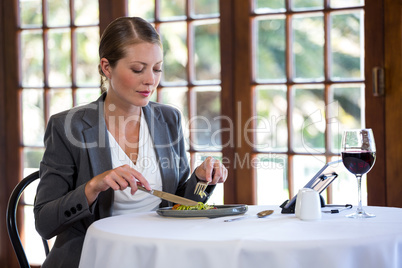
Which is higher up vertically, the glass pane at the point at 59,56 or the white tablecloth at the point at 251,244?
the glass pane at the point at 59,56

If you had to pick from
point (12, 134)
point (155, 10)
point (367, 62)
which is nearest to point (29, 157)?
point (12, 134)

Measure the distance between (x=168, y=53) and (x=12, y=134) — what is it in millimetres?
1157

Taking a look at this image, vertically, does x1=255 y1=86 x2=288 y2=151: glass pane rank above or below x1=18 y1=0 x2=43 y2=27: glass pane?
below

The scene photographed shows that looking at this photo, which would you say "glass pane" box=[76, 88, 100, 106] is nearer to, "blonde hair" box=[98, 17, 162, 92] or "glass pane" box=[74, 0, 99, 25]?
"glass pane" box=[74, 0, 99, 25]

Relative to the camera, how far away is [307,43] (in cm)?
284

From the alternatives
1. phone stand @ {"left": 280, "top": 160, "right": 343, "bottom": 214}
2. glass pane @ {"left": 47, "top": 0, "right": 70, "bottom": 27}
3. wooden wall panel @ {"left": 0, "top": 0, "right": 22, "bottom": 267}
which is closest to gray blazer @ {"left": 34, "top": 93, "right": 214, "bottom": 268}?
phone stand @ {"left": 280, "top": 160, "right": 343, "bottom": 214}

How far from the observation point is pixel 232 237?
52.1 inches

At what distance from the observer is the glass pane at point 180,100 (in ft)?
10.5

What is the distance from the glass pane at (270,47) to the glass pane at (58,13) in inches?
50.3

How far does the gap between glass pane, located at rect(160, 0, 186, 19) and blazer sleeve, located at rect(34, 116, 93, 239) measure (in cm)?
140

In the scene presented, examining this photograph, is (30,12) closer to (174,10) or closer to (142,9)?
(142,9)

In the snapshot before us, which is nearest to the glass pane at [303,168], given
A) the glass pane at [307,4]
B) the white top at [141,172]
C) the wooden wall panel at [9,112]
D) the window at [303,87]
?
the window at [303,87]

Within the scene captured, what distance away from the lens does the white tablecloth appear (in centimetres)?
125

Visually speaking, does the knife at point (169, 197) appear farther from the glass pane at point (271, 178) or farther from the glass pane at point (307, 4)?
the glass pane at point (307, 4)
